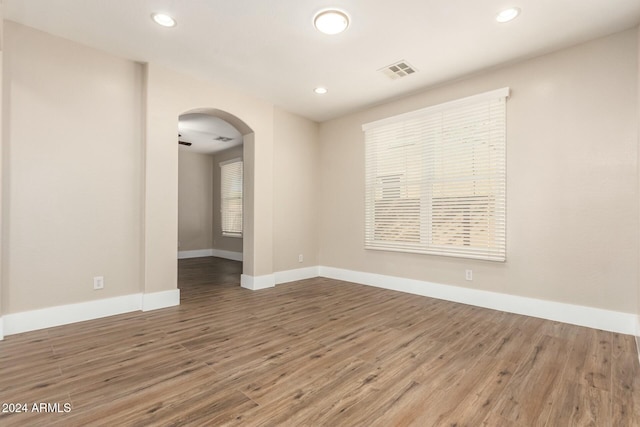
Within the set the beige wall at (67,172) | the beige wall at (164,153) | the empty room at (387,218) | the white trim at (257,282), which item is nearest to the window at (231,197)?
the white trim at (257,282)

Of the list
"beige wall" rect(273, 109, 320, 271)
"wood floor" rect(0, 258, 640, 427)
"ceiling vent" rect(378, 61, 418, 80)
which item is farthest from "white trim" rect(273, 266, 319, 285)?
"ceiling vent" rect(378, 61, 418, 80)

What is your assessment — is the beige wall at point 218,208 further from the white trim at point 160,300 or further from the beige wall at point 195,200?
the white trim at point 160,300

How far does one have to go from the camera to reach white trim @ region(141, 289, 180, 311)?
334cm

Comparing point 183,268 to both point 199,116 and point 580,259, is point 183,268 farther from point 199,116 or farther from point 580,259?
point 580,259

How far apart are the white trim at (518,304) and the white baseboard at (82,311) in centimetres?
287

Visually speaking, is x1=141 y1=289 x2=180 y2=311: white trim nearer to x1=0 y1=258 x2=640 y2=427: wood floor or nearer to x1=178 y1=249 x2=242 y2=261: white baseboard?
x1=0 y1=258 x2=640 y2=427: wood floor

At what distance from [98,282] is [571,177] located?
4950 millimetres

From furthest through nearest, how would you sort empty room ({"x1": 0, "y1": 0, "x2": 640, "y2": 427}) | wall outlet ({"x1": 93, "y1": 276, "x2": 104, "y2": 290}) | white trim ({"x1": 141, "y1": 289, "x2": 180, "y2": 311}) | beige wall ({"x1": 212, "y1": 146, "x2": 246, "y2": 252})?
beige wall ({"x1": 212, "y1": 146, "x2": 246, "y2": 252}) → white trim ({"x1": 141, "y1": 289, "x2": 180, "y2": 311}) → wall outlet ({"x1": 93, "y1": 276, "x2": 104, "y2": 290}) → empty room ({"x1": 0, "y1": 0, "x2": 640, "y2": 427})

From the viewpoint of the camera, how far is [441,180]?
390cm

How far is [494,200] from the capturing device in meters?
3.47

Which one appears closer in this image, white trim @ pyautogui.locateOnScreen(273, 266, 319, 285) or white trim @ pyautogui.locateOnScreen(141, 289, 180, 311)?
white trim @ pyautogui.locateOnScreen(141, 289, 180, 311)

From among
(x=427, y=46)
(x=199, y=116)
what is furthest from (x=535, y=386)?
(x=199, y=116)

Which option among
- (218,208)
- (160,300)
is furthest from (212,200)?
(160,300)

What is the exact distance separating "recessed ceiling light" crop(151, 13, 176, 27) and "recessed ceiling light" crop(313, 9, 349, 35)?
126 cm
